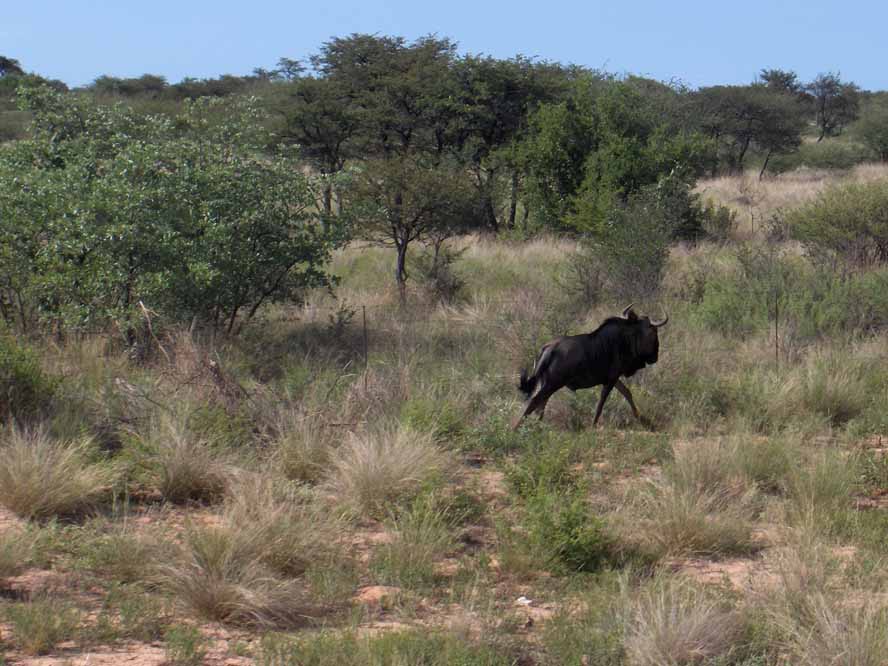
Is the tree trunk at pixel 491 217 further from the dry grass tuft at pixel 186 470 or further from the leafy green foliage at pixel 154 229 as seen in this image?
the dry grass tuft at pixel 186 470

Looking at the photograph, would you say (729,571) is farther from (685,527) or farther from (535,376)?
(535,376)

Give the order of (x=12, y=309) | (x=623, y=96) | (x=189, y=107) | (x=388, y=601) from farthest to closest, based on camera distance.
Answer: (x=623, y=96), (x=189, y=107), (x=12, y=309), (x=388, y=601)

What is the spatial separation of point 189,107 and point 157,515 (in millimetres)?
8064

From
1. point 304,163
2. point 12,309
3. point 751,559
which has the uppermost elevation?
point 304,163

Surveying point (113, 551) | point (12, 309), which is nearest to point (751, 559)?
point (113, 551)

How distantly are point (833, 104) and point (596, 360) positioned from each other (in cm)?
5797

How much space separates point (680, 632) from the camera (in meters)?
4.98

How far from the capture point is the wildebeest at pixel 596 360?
9.15m

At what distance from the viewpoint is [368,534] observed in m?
6.98

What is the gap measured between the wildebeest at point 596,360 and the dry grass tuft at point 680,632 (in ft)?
12.9

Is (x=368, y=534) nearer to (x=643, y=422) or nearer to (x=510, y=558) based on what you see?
Result: (x=510, y=558)

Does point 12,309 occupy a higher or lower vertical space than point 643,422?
higher

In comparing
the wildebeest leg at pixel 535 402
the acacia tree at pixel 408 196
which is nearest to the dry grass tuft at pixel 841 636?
the wildebeest leg at pixel 535 402

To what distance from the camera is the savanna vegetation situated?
214 inches
